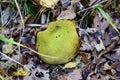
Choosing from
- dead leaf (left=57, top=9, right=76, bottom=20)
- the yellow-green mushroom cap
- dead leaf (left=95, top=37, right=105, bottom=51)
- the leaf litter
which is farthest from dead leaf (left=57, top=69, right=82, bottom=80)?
dead leaf (left=57, top=9, right=76, bottom=20)

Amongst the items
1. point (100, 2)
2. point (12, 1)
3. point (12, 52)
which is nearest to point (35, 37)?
point (12, 52)

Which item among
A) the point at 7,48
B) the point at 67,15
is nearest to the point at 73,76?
the point at 67,15

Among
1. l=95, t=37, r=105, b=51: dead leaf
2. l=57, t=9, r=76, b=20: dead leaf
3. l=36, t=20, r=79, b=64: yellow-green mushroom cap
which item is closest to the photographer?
l=36, t=20, r=79, b=64: yellow-green mushroom cap

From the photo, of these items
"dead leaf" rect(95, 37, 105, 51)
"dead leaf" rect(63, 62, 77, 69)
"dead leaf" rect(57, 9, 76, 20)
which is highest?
"dead leaf" rect(57, 9, 76, 20)

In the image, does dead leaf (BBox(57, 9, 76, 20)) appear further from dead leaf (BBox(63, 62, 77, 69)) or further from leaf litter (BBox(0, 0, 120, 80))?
dead leaf (BBox(63, 62, 77, 69))

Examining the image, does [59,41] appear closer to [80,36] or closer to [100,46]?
[80,36]

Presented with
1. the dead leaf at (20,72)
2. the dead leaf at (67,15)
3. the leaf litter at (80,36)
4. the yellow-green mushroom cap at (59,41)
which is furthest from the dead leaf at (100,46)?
the dead leaf at (20,72)
